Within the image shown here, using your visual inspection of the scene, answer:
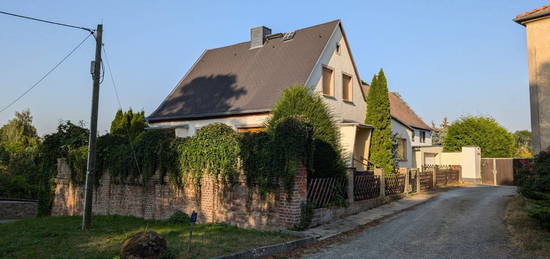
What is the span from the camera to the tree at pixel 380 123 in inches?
741

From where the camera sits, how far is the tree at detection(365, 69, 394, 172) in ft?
61.7

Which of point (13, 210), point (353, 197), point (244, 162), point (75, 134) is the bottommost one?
point (13, 210)

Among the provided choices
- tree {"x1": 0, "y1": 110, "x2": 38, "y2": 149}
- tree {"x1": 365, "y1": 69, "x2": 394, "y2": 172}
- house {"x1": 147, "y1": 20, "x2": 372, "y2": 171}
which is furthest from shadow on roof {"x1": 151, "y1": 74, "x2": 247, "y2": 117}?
tree {"x1": 0, "y1": 110, "x2": 38, "y2": 149}

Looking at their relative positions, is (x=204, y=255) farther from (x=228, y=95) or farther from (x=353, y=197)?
(x=228, y=95)

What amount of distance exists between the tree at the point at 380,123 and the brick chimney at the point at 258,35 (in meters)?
6.96

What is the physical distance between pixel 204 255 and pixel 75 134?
14355 mm

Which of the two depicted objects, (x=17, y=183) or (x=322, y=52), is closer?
(x=322, y=52)

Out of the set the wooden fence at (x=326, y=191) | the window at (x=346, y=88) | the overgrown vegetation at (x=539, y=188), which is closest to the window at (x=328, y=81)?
the window at (x=346, y=88)

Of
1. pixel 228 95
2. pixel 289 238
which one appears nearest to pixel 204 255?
pixel 289 238

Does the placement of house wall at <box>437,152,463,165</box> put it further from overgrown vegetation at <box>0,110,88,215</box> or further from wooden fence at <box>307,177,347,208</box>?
overgrown vegetation at <box>0,110,88,215</box>

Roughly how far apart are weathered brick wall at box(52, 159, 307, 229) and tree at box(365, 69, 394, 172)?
31.0 ft

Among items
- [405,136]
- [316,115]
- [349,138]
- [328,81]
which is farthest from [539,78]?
[405,136]

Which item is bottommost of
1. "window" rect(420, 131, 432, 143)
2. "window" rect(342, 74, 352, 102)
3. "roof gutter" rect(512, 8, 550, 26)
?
"window" rect(420, 131, 432, 143)

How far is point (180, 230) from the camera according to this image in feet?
35.1
